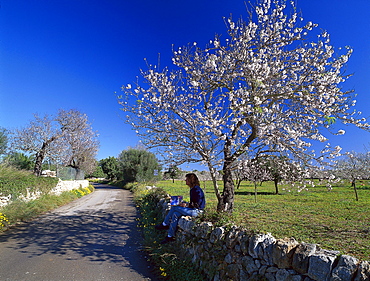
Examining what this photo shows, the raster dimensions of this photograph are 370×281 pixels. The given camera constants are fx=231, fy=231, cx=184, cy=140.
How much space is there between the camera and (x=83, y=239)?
21.5ft

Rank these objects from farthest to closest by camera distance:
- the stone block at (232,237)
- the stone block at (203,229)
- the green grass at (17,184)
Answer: the green grass at (17,184), the stone block at (203,229), the stone block at (232,237)

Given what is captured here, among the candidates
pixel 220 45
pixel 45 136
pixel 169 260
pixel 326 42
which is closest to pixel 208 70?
pixel 220 45

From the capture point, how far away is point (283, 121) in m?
6.05

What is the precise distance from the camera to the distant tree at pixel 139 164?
28828 millimetres

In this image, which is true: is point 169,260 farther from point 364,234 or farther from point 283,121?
A: point 364,234

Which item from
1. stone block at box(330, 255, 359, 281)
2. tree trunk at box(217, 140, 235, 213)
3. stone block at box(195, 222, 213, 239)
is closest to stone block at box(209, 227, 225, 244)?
stone block at box(195, 222, 213, 239)

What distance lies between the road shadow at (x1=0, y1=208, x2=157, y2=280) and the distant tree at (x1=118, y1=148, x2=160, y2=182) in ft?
62.8

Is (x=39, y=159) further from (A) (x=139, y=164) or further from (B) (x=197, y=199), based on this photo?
(B) (x=197, y=199)

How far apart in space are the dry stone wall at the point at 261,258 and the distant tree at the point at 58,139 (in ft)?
56.5

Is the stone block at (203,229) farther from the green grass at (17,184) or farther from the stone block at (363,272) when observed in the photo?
the green grass at (17,184)

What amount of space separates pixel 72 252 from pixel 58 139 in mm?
17414

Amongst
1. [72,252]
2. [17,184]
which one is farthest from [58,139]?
A: [72,252]

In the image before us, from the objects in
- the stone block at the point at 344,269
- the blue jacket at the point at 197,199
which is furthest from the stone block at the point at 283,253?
the blue jacket at the point at 197,199

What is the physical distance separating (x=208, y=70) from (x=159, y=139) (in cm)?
239
